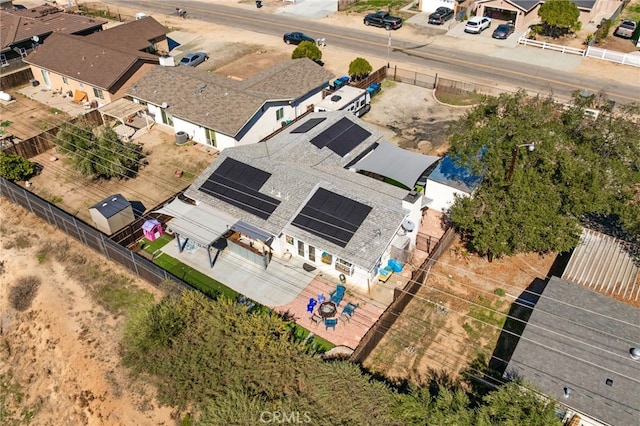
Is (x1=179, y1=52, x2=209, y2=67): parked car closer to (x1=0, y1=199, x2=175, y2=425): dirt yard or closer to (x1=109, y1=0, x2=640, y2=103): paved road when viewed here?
(x1=109, y1=0, x2=640, y2=103): paved road

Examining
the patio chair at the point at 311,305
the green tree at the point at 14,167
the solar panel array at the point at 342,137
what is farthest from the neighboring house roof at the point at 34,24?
the patio chair at the point at 311,305

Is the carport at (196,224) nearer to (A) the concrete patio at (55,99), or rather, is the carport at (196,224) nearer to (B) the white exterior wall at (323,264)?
(B) the white exterior wall at (323,264)

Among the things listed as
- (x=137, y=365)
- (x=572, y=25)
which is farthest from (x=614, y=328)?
(x=572, y=25)

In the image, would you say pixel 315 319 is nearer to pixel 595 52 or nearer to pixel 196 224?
pixel 196 224

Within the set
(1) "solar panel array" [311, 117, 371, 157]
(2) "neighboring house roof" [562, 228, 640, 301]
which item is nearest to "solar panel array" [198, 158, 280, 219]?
(1) "solar panel array" [311, 117, 371, 157]

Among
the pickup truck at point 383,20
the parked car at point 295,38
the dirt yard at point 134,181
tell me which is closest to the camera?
the dirt yard at point 134,181

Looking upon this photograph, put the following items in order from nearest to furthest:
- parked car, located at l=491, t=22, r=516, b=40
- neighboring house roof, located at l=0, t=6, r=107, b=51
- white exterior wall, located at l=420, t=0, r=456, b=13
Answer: neighboring house roof, located at l=0, t=6, r=107, b=51 → parked car, located at l=491, t=22, r=516, b=40 → white exterior wall, located at l=420, t=0, r=456, b=13
